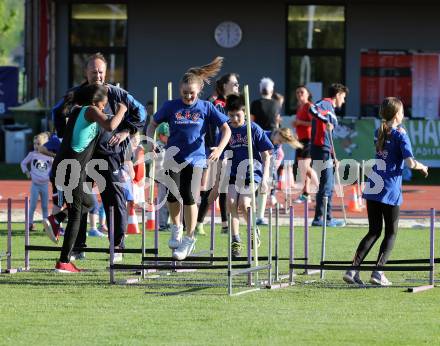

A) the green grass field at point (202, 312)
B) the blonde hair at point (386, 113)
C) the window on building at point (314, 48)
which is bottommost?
the green grass field at point (202, 312)

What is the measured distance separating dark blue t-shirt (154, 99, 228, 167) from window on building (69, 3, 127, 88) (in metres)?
19.2

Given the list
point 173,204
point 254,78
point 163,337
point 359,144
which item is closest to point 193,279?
point 173,204

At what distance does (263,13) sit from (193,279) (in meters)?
19.6

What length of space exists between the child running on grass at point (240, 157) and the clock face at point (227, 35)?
17.4 metres

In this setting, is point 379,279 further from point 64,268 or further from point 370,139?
point 370,139

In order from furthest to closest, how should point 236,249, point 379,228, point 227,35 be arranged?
point 227,35 → point 236,249 → point 379,228

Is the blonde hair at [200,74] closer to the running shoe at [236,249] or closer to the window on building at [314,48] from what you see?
the running shoe at [236,249]

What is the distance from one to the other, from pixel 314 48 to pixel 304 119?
34.6 ft

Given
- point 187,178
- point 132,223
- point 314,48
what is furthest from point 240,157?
point 314,48

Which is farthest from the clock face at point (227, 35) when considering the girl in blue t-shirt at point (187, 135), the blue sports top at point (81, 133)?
the blue sports top at point (81, 133)

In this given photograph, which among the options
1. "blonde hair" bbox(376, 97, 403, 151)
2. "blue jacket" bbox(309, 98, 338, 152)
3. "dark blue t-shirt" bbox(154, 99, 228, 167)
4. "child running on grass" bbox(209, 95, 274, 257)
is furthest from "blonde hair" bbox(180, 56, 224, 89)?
"blue jacket" bbox(309, 98, 338, 152)

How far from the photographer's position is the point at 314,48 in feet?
103

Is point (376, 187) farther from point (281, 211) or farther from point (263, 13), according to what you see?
point (263, 13)

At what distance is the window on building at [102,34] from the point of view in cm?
3145
